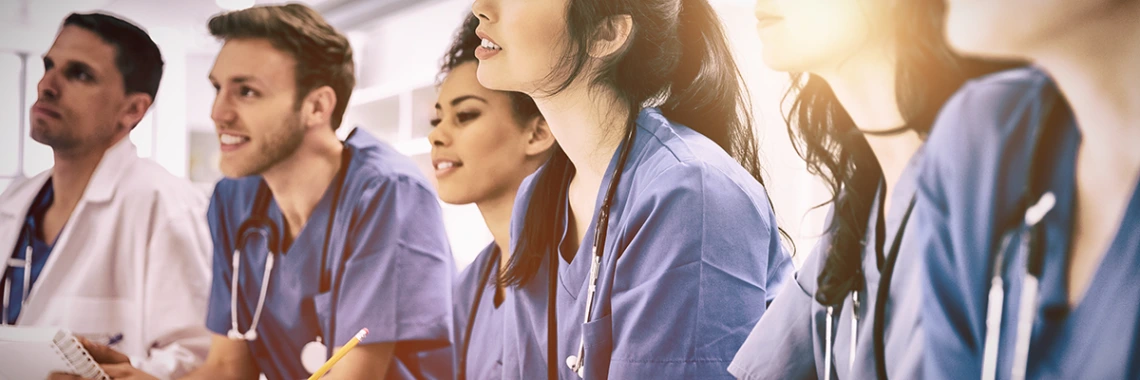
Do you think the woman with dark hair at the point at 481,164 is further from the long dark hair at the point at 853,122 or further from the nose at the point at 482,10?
the long dark hair at the point at 853,122

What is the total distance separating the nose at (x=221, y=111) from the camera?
2385 millimetres

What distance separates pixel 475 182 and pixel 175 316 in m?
0.90

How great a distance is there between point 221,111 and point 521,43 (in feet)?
3.00

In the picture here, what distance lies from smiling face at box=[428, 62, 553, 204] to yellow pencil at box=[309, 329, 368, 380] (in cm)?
36

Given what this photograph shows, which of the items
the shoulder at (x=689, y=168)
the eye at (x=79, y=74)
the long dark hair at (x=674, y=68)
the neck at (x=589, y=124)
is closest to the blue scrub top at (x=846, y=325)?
the shoulder at (x=689, y=168)

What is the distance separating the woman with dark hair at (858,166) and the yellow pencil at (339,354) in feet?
3.11

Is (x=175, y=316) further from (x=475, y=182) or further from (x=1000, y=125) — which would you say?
(x=1000, y=125)

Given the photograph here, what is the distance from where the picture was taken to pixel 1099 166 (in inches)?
48.9

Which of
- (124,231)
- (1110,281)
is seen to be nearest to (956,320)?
(1110,281)

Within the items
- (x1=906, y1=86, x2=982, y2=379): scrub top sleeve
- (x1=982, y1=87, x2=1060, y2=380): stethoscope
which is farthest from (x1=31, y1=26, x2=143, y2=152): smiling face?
(x1=982, y1=87, x2=1060, y2=380): stethoscope

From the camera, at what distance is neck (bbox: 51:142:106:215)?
249 centimetres

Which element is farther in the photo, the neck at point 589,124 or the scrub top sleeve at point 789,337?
the neck at point 589,124

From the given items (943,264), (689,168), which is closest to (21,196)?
(689,168)

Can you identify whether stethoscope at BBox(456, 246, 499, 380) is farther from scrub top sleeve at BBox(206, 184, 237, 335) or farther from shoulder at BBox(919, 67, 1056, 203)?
shoulder at BBox(919, 67, 1056, 203)
